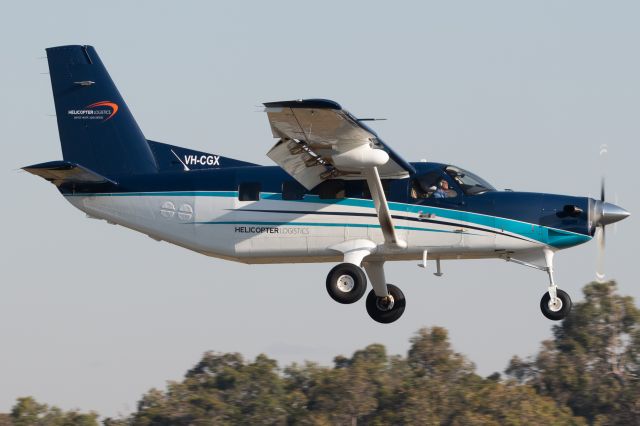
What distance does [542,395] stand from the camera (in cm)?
6231

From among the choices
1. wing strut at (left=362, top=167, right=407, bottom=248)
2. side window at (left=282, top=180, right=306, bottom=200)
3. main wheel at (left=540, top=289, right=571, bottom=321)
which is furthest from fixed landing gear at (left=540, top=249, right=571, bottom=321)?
side window at (left=282, top=180, right=306, bottom=200)

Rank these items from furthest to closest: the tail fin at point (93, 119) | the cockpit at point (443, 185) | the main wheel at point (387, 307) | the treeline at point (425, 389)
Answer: the treeline at point (425, 389)
the tail fin at point (93, 119)
the main wheel at point (387, 307)
the cockpit at point (443, 185)

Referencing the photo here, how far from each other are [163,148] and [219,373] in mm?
39010

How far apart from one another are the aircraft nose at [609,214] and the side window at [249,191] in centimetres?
623

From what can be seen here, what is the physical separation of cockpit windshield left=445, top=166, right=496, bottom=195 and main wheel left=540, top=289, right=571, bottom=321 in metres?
2.21

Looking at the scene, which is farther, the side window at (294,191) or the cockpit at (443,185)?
the side window at (294,191)

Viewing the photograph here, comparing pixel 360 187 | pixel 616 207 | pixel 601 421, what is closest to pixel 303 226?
pixel 360 187

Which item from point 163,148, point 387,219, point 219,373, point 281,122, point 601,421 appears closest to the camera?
point 281,122

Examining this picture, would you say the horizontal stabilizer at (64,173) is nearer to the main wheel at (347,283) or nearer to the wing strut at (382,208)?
the main wheel at (347,283)

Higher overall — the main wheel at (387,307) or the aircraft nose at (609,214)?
the aircraft nose at (609,214)

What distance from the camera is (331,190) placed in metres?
22.7

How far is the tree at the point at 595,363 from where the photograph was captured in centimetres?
6038

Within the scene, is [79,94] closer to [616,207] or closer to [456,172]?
[456,172]

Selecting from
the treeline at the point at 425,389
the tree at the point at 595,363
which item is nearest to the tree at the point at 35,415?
the treeline at the point at 425,389
